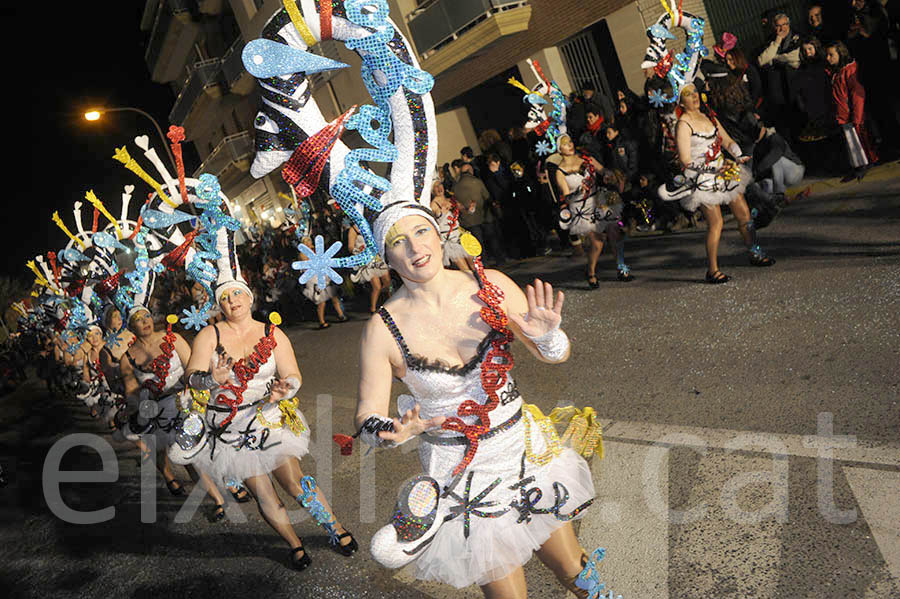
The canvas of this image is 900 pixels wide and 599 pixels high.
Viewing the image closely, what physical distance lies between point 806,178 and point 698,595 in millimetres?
9114

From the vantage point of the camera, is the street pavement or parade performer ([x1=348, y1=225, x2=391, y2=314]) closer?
the street pavement

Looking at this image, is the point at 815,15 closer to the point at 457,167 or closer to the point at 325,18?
the point at 457,167

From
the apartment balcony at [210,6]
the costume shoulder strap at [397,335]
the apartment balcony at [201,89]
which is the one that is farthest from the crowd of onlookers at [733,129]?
the apartment balcony at [201,89]

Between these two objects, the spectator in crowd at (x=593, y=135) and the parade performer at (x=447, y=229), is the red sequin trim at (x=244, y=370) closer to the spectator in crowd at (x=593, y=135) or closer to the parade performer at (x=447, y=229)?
the parade performer at (x=447, y=229)

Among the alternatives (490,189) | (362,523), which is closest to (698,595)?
(362,523)

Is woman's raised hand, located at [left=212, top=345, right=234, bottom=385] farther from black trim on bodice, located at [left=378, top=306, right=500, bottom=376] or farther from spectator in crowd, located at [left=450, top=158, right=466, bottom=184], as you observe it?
spectator in crowd, located at [left=450, top=158, right=466, bottom=184]

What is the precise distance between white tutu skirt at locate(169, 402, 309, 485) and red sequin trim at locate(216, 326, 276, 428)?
0.09 meters

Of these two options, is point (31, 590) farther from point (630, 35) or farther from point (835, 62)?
point (630, 35)

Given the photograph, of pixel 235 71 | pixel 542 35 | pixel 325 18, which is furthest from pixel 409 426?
pixel 235 71

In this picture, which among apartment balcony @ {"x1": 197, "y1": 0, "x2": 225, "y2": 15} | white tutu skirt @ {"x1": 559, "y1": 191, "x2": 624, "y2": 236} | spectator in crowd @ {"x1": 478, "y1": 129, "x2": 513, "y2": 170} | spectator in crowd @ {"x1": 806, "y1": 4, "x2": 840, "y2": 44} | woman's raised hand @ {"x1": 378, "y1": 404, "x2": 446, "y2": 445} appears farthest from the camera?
apartment balcony @ {"x1": 197, "y1": 0, "x2": 225, "y2": 15}

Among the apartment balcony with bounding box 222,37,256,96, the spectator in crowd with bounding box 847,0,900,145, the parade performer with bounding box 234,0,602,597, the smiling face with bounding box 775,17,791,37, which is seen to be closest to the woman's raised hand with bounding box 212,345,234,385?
the parade performer with bounding box 234,0,602,597

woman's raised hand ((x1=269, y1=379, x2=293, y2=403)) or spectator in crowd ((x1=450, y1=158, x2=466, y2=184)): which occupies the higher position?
spectator in crowd ((x1=450, y1=158, x2=466, y2=184))

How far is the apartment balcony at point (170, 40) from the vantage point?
3335cm

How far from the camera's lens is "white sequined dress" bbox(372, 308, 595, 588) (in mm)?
2715
